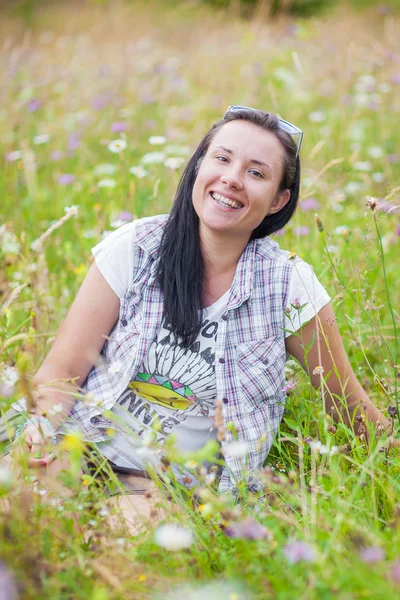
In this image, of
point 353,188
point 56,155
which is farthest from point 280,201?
point 56,155

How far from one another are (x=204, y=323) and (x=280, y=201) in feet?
1.44

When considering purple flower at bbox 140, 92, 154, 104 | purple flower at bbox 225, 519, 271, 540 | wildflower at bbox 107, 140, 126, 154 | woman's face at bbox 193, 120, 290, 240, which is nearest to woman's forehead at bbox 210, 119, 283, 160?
woman's face at bbox 193, 120, 290, 240

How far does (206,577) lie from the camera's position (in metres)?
1.20

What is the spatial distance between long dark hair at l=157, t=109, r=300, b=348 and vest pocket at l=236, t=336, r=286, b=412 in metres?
0.15

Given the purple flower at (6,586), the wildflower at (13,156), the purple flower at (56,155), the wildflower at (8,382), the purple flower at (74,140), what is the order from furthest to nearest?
the purple flower at (74,140) → the purple flower at (56,155) → the wildflower at (13,156) → the wildflower at (8,382) → the purple flower at (6,586)

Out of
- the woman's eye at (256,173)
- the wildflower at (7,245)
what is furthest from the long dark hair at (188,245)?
the wildflower at (7,245)

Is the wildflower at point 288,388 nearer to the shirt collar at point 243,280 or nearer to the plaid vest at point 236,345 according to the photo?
the plaid vest at point 236,345

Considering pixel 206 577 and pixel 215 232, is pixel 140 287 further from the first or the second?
pixel 206 577

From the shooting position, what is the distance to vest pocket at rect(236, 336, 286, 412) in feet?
5.72

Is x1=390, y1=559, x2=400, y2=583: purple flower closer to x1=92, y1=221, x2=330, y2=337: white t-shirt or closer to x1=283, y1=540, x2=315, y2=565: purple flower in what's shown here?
x1=283, y1=540, x2=315, y2=565: purple flower

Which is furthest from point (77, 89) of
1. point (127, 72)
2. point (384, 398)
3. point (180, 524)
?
point (180, 524)

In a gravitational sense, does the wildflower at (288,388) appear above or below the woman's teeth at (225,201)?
below

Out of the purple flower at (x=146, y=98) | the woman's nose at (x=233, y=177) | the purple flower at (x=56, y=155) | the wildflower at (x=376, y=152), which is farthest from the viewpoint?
the purple flower at (x=146, y=98)

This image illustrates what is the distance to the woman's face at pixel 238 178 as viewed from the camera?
1.71 meters
